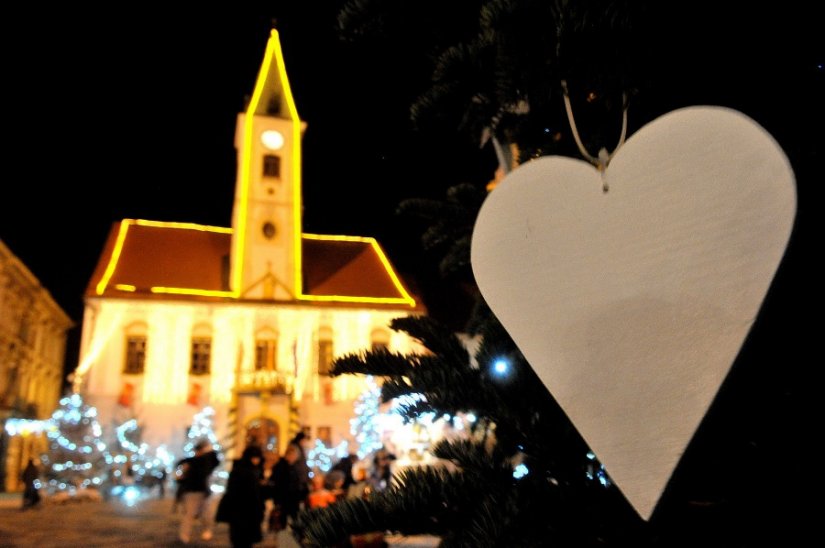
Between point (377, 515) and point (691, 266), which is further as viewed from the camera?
point (377, 515)

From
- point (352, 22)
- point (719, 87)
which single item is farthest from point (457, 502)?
point (352, 22)

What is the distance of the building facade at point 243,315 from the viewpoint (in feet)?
85.0

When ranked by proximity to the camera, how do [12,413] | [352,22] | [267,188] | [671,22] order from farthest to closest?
[12,413]
[267,188]
[352,22]
[671,22]

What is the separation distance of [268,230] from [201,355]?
601 cm

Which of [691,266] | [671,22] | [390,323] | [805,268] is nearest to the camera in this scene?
[691,266]

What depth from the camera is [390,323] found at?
1.87 meters

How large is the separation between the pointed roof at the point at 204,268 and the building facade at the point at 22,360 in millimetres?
7864

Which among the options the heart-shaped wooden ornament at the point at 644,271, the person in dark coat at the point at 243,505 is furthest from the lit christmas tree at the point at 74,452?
the heart-shaped wooden ornament at the point at 644,271

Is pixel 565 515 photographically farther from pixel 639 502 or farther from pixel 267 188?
pixel 267 188

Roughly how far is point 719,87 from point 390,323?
974 millimetres

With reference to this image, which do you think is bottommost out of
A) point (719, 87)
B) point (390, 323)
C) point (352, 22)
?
point (390, 323)

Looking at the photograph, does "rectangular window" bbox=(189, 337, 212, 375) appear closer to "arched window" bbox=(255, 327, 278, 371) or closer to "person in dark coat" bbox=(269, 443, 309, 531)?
"arched window" bbox=(255, 327, 278, 371)

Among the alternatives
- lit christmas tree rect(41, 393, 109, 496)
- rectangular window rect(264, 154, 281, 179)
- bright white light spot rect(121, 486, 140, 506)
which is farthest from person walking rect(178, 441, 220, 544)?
rectangular window rect(264, 154, 281, 179)

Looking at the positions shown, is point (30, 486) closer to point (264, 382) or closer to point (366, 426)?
point (264, 382)
